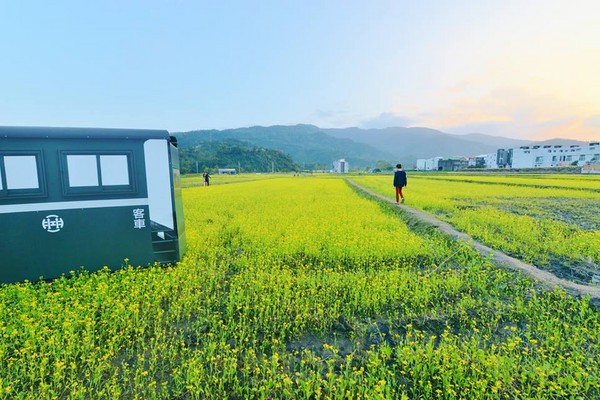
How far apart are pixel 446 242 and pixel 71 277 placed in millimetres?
8061

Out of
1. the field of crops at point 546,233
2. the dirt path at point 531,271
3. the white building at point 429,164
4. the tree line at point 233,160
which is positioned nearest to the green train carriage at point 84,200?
the dirt path at point 531,271

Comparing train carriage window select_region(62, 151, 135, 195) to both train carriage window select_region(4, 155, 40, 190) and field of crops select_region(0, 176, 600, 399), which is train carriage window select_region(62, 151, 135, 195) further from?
field of crops select_region(0, 176, 600, 399)

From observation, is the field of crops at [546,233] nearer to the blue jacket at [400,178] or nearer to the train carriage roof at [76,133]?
the blue jacket at [400,178]

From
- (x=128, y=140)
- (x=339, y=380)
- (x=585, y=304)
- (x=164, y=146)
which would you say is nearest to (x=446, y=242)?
(x=585, y=304)

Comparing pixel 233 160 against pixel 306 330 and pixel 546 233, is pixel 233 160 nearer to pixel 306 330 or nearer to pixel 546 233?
pixel 546 233

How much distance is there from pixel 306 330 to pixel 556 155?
93.4m

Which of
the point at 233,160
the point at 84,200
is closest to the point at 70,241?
the point at 84,200

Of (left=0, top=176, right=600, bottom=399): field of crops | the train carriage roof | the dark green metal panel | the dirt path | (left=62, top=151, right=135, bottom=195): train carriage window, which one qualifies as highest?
the train carriage roof

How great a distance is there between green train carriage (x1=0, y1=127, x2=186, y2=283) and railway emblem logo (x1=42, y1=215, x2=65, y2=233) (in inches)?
0.5

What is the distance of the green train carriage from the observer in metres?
4.82

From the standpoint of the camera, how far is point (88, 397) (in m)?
2.69

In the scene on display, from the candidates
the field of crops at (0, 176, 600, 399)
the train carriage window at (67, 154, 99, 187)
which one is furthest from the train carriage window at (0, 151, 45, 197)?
the field of crops at (0, 176, 600, 399)

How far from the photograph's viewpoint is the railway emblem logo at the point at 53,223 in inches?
195

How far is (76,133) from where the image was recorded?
5012mm
